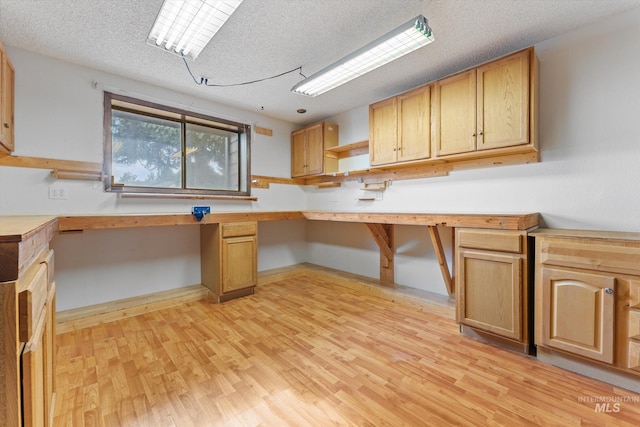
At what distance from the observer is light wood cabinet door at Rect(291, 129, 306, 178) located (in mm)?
4246

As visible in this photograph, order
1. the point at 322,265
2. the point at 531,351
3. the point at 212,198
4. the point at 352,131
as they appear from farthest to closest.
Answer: the point at 322,265 < the point at 352,131 < the point at 212,198 < the point at 531,351

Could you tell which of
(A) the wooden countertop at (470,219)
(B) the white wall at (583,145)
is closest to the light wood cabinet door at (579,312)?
(A) the wooden countertop at (470,219)

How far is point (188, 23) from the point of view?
1888 millimetres

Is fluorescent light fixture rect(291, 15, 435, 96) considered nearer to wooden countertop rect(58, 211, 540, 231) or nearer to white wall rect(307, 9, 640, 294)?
white wall rect(307, 9, 640, 294)

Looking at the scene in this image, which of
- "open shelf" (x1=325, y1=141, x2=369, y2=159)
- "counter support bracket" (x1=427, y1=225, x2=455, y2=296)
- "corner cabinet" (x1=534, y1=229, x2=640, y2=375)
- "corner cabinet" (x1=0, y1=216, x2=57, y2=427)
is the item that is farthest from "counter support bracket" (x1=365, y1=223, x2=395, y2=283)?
"corner cabinet" (x1=0, y1=216, x2=57, y2=427)

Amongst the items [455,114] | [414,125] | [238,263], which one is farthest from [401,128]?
[238,263]

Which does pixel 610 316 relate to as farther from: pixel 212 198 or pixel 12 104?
pixel 12 104

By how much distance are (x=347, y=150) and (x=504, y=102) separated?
209 cm

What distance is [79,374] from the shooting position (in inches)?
70.7

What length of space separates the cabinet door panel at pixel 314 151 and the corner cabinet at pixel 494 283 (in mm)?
2256

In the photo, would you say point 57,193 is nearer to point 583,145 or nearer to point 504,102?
point 504,102

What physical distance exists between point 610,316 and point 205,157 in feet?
13.4

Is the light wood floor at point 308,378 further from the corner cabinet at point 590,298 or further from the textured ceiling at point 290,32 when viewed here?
the textured ceiling at point 290,32

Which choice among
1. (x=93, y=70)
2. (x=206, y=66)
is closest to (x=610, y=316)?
(x=206, y=66)
